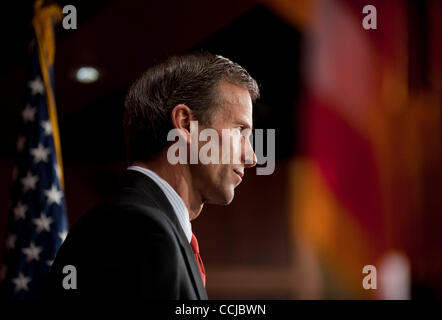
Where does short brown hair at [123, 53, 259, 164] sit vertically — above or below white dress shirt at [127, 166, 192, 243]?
above

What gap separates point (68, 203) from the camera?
4242mm

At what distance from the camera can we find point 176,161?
0.99 m

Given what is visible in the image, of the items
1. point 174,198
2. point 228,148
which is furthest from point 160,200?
point 228,148

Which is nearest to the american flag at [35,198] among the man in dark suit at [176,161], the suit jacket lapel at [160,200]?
the man in dark suit at [176,161]

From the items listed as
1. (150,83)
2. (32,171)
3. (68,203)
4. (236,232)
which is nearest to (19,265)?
(32,171)

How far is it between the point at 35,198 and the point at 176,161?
116cm

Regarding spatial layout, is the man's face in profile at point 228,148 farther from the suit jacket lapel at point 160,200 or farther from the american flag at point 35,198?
the american flag at point 35,198

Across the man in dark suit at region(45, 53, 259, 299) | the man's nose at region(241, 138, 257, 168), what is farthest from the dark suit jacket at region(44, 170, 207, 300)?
the man's nose at region(241, 138, 257, 168)

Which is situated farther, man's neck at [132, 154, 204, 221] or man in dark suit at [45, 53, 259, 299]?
man's neck at [132, 154, 204, 221]

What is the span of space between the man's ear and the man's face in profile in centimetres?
3

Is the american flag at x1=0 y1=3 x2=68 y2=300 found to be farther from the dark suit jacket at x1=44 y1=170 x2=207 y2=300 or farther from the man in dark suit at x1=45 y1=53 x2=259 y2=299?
the dark suit jacket at x1=44 y1=170 x2=207 y2=300

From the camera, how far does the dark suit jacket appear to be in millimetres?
741

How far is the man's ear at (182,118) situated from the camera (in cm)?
100
